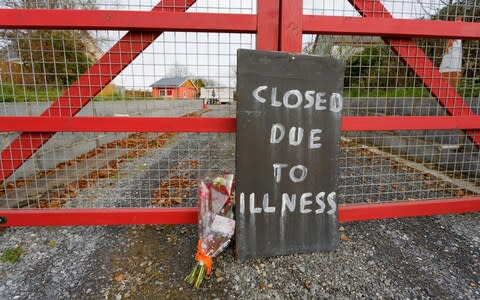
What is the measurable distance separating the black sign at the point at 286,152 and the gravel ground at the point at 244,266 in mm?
187

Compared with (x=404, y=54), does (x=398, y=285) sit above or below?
below

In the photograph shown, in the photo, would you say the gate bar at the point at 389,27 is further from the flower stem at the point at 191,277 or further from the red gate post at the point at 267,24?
the flower stem at the point at 191,277

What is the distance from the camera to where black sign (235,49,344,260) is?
1.70 metres

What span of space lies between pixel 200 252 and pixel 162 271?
0.29m

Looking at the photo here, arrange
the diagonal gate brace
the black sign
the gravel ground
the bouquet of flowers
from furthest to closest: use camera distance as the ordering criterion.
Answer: the diagonal gate brace → the bouquet of flowers → the black sign → the gravel ground

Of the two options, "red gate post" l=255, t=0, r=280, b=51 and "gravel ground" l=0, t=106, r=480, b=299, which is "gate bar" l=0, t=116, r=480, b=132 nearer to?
"gravel ground" l=0, t=106, r=480, b=299

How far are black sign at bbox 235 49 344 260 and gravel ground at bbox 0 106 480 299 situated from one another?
187 millimetres

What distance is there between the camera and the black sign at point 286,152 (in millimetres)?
1703

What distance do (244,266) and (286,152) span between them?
835 millimetres

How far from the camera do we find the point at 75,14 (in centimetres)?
171

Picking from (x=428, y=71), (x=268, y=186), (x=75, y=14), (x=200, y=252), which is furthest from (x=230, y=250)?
(x=428, y=71)

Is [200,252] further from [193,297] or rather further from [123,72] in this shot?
[123,72]

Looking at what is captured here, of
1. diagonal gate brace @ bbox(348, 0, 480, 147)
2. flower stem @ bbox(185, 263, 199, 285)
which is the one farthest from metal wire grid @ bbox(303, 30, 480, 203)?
flower stem @ bbox(185, 263, 199, 285)

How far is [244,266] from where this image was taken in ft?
5.84
